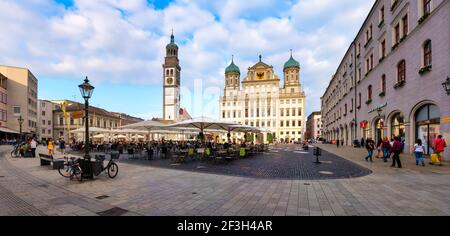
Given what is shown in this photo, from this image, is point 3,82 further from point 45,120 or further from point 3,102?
point 45,120

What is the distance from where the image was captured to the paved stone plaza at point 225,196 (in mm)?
5203

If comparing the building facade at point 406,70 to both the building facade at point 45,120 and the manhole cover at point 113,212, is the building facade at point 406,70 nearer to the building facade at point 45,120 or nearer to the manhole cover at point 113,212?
the manhole cover at point 113,212

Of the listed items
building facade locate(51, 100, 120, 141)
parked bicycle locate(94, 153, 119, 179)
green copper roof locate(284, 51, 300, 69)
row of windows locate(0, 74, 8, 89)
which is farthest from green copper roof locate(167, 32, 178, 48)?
parked bicycle locate(94, 153, 119, 179)

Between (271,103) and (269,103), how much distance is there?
0.71m

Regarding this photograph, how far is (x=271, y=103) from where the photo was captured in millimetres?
81312

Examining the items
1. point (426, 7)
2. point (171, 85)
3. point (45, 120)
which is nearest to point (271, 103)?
point (171, 85)

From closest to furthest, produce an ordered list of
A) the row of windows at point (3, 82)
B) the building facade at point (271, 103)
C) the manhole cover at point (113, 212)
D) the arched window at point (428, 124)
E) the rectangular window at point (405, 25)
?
1. the manhole cover at point (113, 212)
2. the arched window at point (428, 124)
3. the rectangular window at point (405, 25)
4. the row of windows at point (3, 82)
5. the building facade at point (271, 103)

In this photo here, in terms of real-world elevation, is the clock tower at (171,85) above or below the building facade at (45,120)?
above

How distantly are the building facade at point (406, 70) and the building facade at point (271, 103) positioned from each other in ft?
157

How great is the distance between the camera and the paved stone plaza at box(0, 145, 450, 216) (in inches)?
205

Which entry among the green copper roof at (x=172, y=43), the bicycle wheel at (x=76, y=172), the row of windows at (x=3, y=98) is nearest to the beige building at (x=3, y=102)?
the row of windows at (x=3, y=98)
